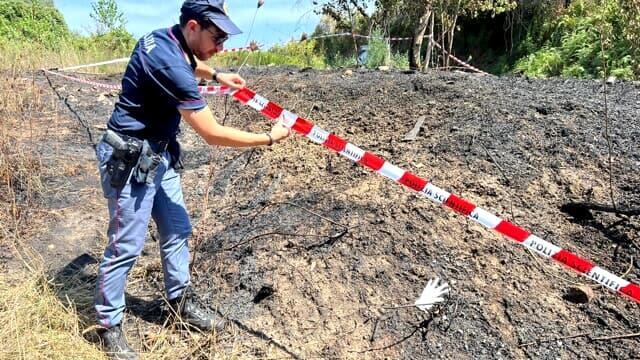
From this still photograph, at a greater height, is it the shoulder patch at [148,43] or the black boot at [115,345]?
the shoulder patch at [148,43]

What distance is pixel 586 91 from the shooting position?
5023 millimetres

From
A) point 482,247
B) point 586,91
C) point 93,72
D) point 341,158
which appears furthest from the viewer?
point 93,72

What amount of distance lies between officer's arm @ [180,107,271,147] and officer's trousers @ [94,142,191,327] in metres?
0.36

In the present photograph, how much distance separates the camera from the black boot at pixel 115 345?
8.81ft

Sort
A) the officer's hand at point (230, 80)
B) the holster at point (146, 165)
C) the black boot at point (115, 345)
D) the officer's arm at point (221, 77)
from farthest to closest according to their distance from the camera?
the officer's hand at point (230, 80) < the officer's arm at point (221, 77) < the black boot at point (115, 345) < the holster at point (146, 165)

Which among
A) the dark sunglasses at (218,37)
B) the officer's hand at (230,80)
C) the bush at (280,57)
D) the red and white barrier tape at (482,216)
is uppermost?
the dark sunglasses at (218,37)

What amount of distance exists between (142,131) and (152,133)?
2.0 inches

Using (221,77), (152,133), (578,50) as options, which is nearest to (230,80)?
(221,77)

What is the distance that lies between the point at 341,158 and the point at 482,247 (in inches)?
63.3

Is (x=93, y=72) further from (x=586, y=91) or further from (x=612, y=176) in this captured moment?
(x=612, y=176)

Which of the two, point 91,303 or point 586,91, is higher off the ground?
point 586,91

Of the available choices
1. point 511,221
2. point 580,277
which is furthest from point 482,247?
point 580,277

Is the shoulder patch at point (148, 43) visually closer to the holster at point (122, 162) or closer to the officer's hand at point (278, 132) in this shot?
the holster at point (122, 162)

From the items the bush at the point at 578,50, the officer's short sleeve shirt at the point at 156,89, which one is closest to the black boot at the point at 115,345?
the officer's short sleeve shirt at the point at 156,89
